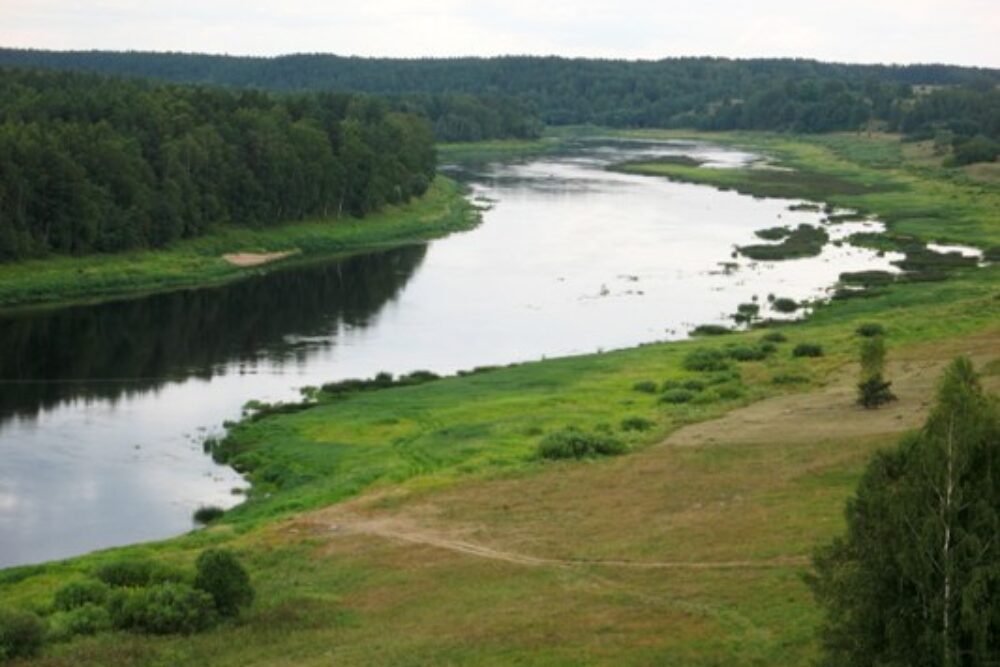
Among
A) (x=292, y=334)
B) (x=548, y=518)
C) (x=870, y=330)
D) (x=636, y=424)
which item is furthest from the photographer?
(x=292, y=334)

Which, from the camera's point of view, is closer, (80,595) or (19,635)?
(19,635)

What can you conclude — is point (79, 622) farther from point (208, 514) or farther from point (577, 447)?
point (577, 447)

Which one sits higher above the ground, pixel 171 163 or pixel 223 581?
pixel 171 163

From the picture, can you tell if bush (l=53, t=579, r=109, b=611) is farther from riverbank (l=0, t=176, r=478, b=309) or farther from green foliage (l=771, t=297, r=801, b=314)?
green foliage (l=771, t=297, r=801, b=314)

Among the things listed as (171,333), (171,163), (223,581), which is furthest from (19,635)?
(171,163)

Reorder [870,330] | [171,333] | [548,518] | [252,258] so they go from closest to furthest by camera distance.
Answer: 1. [548,518]
2. [870,330]
3. [171,333]
4. [252,258]

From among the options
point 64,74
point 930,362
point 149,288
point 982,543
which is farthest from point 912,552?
point 64,74

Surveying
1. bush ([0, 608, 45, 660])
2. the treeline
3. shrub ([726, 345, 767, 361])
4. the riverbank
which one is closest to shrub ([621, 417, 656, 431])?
shrub ([726, 345, 767, 361])

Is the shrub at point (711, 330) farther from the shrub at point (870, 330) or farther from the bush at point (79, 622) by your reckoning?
the bush at point (79, 622)
